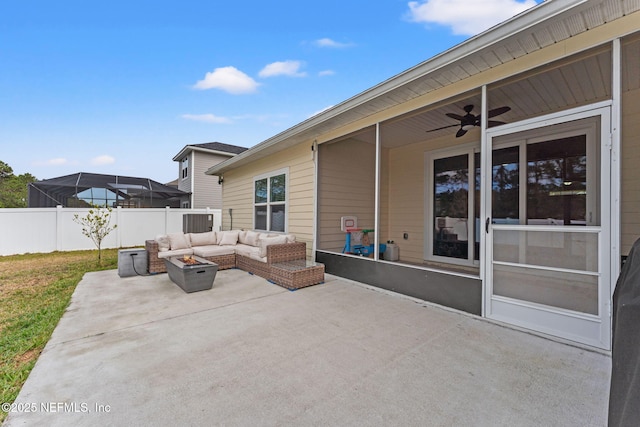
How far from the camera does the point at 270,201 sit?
708 cm

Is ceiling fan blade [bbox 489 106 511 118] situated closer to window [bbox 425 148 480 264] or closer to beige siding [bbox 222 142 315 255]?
window [bbox 425 148 480 264]

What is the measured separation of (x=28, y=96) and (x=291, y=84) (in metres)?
8.32

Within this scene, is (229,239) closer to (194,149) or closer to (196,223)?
(196,223)

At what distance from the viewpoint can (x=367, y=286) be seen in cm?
453

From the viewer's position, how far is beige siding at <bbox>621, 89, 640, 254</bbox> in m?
3.52

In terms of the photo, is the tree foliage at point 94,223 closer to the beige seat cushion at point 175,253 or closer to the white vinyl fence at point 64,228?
the white vinyl fence at point 64,228

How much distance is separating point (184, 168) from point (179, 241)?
34.9ft

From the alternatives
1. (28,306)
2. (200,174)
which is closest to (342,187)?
(28,306)

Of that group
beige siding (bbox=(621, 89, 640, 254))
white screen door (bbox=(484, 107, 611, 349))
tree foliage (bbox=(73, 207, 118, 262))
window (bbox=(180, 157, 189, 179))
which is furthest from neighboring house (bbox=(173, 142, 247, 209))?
beige siding (bbox=(621, 89, 640, 254))

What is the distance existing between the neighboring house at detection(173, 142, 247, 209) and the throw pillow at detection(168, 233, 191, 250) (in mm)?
8500

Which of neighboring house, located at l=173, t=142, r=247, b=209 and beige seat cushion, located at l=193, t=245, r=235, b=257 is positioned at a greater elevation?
neighboring house, located at l=173, t=142, r=247, b=209

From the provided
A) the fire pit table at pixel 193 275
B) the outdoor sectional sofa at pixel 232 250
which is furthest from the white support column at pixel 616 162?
the fire pit table at pixel 193 275

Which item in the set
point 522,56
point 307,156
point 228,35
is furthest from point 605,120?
point 228,35

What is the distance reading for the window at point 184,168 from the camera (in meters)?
14.6
